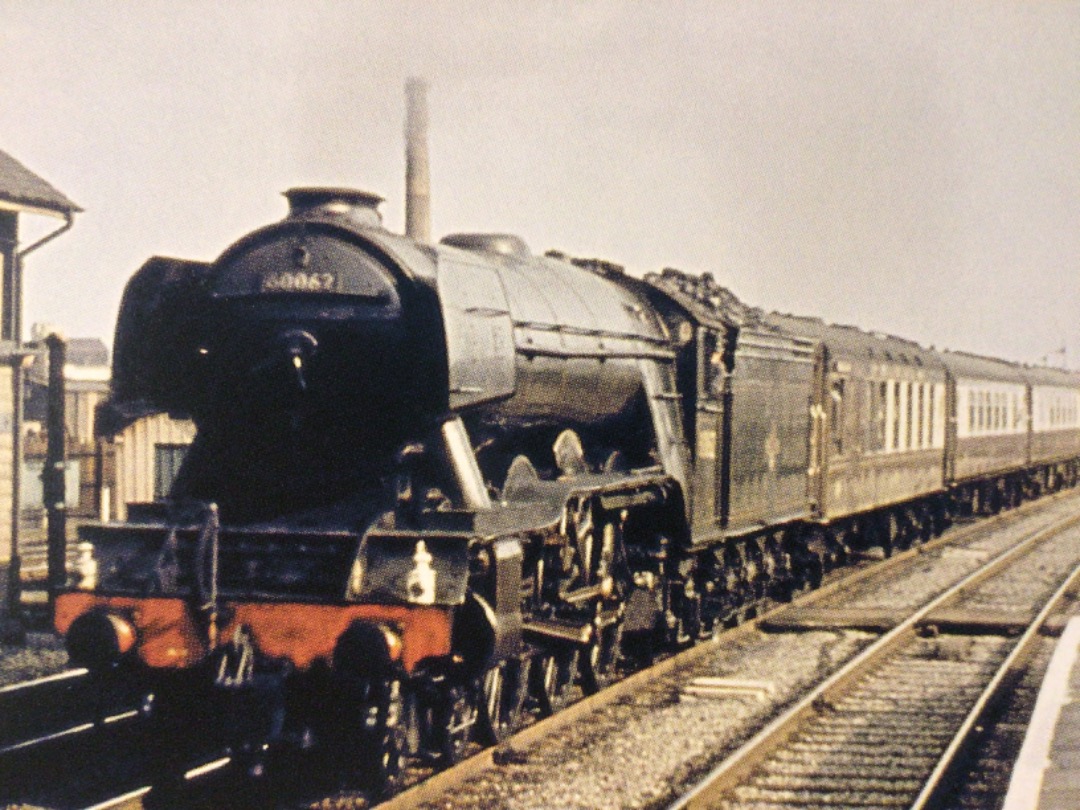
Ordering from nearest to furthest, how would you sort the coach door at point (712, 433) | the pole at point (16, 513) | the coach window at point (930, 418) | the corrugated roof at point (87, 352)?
1. the coach door at point (712, 433)
2. the pole at point (16, 513)
3. the coach window at point (930, 418)
4. the corrugated roof at point (87, 352)

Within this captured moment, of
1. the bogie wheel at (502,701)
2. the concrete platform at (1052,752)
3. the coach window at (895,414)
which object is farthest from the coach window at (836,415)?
the bogie wheel at (502,701)

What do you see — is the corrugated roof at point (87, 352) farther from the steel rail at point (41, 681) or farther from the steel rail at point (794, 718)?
the steel rail at point (794, 718)

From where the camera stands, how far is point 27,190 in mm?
15758

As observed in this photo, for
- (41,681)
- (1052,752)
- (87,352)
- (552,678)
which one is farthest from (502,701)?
(87,352)

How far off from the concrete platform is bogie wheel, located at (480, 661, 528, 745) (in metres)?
2.67

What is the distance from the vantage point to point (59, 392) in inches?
415

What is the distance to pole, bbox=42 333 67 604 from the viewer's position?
10.3 m

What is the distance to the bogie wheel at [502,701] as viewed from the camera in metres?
7.06

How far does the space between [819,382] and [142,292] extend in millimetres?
8140

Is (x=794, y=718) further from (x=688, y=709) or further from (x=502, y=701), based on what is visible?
(x=502, y=701)

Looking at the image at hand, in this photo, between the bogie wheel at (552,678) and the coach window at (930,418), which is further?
the coach window at (930,418)

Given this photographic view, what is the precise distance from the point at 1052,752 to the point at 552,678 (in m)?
2.91

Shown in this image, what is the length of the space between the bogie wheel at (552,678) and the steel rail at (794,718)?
1233 millimetres

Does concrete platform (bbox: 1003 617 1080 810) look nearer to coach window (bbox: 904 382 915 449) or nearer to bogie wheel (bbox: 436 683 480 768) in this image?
bogie wheel (bbox: 436 683 480 768)
